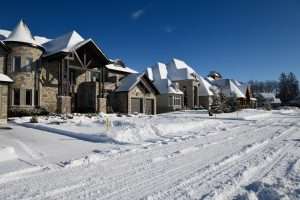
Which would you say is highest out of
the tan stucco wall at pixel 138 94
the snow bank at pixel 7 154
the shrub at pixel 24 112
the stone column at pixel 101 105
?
the tan stucco wall at pixel 138 94

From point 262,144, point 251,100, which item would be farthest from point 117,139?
point 251,100

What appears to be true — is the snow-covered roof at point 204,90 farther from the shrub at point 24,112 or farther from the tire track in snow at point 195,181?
the tire track in snow at point 195,181

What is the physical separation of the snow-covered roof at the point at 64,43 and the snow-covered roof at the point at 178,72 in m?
23.3

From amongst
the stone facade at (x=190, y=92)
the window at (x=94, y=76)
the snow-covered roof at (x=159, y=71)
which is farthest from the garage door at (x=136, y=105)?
the stone facade at (x=190, y=92)

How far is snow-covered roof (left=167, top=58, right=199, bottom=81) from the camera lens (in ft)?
150

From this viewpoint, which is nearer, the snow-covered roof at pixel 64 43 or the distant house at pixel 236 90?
the snow-covered roof at pixel 64 43

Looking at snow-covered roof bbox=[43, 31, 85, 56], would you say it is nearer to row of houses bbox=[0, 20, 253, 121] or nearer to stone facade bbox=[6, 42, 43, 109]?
row of houses bbox=[0, 20, 253, 121]

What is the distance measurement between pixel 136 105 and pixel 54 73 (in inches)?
400

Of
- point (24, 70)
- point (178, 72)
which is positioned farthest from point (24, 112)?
point (178, 72)

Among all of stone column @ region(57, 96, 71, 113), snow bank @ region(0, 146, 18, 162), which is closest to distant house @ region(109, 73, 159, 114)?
stone column @ region(57, 96, 71, 113)

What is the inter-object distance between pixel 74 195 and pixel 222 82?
56.3m

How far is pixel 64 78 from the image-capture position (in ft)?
82.1

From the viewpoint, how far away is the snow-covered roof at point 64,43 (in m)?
24.0

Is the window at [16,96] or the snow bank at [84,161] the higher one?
the window at [16,96]
